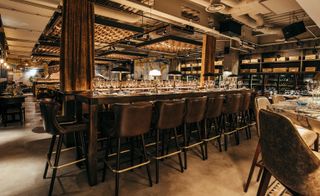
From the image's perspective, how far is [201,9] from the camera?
5719mm

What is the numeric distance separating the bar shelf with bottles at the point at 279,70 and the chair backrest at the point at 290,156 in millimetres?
6544

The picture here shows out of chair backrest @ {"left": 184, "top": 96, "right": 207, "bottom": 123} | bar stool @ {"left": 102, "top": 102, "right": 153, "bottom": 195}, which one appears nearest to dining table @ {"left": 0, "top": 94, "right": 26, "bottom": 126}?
bar stool @ {"left": 102, "top": 102, "right": 153, "bottom": 195}

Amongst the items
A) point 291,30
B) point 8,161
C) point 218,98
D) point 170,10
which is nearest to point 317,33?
point 291,30

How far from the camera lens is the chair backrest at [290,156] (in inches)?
48.1

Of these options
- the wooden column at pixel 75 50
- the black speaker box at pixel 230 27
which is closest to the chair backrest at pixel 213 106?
the wooden column at pixel 75 50

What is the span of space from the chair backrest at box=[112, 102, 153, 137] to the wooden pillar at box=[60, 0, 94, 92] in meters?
1.92

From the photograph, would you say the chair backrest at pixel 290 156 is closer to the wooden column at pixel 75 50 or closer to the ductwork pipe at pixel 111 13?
the wooden column at pixel 75 50

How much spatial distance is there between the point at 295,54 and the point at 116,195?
9.46m

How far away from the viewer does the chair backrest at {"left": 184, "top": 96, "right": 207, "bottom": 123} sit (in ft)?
9.44

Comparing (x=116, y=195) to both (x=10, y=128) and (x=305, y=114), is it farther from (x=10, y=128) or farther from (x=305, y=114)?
(x=10, y=128)

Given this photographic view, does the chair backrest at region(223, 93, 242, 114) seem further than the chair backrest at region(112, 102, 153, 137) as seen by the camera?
Yes

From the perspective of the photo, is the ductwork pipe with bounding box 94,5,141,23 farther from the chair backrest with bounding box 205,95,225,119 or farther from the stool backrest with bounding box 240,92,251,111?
the stool backrest with bounding box 240,92,251,111

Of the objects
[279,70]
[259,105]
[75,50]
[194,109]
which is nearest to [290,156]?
[259,105]

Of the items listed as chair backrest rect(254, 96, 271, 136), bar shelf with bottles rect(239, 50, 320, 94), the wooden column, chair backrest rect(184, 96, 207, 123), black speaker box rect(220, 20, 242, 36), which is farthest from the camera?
bar shelf with bottles rect(239, 50, 320, 94)
